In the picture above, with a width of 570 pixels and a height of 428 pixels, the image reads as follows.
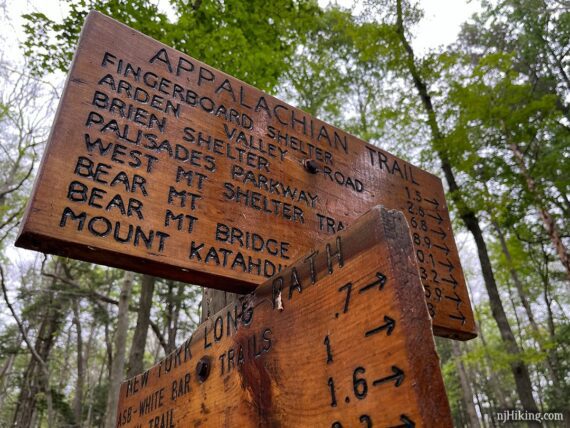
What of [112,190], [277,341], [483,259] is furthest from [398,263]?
[483,259]

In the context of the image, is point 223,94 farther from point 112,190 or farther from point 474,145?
point 474,145

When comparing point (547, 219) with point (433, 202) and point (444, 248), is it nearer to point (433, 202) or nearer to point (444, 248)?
point (433, 202)

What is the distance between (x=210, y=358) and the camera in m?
1.42

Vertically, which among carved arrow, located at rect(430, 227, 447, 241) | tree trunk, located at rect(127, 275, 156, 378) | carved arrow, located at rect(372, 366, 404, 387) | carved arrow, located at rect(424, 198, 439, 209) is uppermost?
tree trunk, located at rect(127, 275, 156, 378)

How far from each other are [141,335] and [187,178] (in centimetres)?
736

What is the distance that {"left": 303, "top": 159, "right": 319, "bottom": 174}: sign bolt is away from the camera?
1973mm

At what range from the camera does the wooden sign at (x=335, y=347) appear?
77cm

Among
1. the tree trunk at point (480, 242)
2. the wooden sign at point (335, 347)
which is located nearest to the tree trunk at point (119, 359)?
the wooden sign at point (335, 347)

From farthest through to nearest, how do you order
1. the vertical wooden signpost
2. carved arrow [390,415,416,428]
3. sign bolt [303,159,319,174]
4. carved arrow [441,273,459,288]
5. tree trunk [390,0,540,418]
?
tree trunk [390,0,540,418] < carved arrow [441,273,459,288] < sign bolt [303,159,319,174] < the vertical wooden signpost < carved arrow [390,415,416,428]

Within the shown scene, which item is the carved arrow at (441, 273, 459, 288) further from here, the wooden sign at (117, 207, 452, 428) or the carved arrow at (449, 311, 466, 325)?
the wooden sign at (117, 207, 452, 428)

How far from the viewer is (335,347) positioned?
0.94 m

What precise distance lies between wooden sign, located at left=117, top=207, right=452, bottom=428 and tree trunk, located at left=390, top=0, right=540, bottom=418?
8.30 metres

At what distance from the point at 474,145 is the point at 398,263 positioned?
10645mm

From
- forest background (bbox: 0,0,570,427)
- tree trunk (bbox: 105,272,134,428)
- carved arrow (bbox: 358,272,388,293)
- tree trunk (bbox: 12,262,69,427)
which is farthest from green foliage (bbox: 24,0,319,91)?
tree trunk (bbox: 12,262,69,427)
